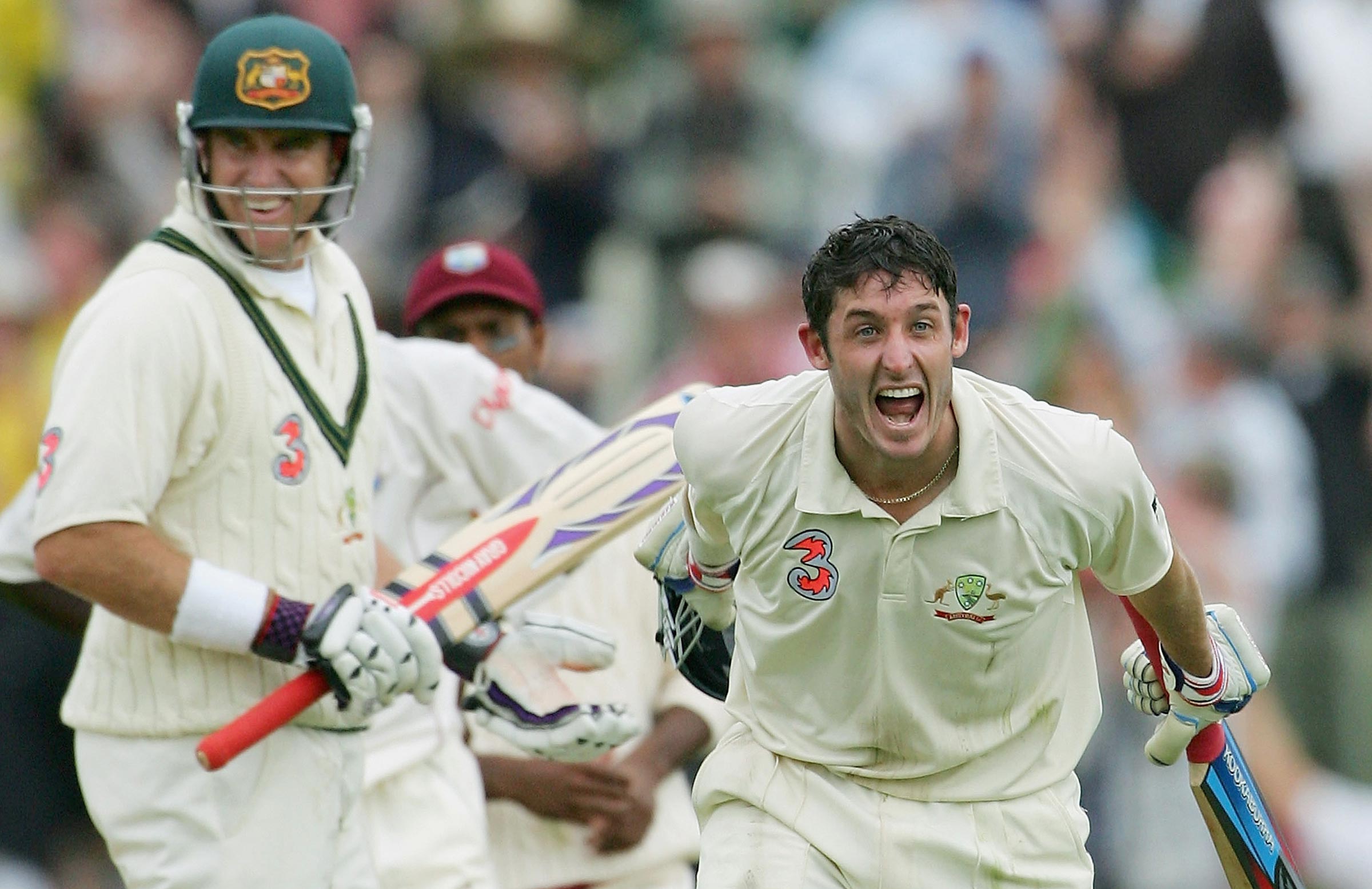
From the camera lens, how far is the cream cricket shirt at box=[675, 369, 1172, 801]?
135 inches

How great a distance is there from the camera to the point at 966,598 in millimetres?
3432

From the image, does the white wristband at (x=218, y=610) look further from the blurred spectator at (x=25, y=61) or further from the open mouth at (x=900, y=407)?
the blurred spectator at (x=25, y=61)

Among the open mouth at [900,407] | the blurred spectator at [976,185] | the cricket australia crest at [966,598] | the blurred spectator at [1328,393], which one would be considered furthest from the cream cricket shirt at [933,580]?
the blurred spectator at [976,185]

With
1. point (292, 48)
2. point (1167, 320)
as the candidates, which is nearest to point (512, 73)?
point (1167, 320)

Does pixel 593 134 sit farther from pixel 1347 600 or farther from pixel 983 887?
pixel 983 887

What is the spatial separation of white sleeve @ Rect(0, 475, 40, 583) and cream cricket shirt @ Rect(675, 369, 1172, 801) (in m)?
1.43

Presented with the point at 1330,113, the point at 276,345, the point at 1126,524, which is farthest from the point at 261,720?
the point at 1330,113

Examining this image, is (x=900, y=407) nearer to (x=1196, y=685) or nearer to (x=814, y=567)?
(x=814, y=567)

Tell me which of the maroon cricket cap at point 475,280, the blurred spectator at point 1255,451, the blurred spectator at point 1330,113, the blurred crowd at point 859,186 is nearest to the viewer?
the maroon cricket cap at point 475,280

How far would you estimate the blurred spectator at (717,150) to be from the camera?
29.1 ft

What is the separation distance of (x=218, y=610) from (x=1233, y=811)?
1945 millimetres

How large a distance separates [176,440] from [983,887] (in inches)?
63.4

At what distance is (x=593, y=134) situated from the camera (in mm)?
9406

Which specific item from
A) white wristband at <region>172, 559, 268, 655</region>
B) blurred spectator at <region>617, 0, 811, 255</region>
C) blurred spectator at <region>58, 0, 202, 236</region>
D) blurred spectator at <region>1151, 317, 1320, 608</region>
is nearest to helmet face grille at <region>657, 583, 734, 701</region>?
white wristband at <region>172, 559, 268, 655</region>
